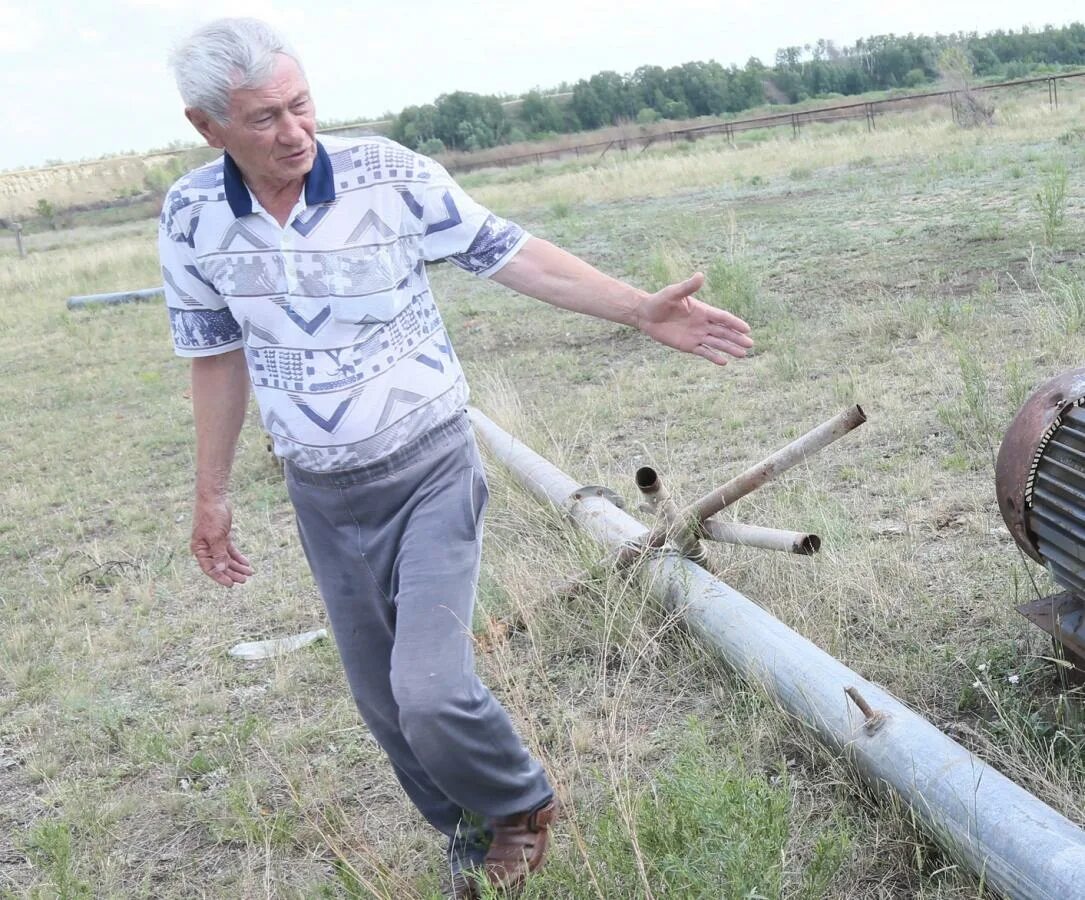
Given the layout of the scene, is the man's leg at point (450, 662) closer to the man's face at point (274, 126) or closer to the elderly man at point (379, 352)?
the elderly man at point (379, 352)

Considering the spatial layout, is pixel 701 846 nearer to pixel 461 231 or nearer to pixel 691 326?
pixel 691 326

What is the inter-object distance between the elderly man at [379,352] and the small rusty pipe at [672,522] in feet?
4.10

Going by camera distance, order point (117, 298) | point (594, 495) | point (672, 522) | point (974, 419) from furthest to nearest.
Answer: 1. point (117, 298)
2. point (974, 419)
3. point (594, 495)
4. point (672, 522)

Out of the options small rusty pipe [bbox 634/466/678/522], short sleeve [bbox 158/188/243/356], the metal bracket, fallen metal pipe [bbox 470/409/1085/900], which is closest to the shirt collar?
short sleeve [bbox 158/188/243/356]

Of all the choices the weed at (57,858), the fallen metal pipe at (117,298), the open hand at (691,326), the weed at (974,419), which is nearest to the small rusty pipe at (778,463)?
the open hand at (691,326)

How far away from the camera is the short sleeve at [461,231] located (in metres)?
2.86

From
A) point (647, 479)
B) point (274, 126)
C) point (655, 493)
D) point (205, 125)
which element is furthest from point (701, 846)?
point (205, 125)

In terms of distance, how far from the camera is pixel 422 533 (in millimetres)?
2707

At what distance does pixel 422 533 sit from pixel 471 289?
12.7 meters

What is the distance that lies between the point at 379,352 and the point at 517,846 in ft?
4.23

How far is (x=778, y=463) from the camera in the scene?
12.4ft

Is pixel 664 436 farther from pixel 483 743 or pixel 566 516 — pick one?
pixel 483 743

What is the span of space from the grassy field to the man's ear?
163 centimetres

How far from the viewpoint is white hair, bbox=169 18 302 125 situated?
2623 mm
